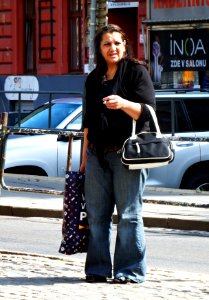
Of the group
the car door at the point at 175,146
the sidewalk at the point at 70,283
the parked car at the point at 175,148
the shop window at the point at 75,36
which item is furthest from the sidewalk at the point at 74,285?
the shop window at the point at 75,36

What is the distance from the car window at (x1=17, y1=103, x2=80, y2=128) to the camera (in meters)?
16.9

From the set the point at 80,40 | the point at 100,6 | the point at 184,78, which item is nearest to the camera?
the point at 100,6

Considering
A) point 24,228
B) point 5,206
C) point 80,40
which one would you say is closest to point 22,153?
point 5,206

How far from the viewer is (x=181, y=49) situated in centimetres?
2822

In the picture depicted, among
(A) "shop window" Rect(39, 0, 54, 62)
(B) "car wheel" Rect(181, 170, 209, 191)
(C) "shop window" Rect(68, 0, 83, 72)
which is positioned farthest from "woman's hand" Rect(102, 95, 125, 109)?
(A) "shop window" Rect(39, 0, 54, 62)

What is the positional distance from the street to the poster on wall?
48.7 feet

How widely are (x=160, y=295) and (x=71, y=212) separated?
96 centimetres

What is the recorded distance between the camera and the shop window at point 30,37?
115 ft

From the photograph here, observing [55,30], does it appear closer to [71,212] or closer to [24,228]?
[24,228]

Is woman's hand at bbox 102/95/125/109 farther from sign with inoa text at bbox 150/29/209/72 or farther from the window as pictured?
sign with inoa text at bbox 150/29/209/72

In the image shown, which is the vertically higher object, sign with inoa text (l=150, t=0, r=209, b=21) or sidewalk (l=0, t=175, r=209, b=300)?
sign with inoa text (l=150, t=0, r=209, b=21)

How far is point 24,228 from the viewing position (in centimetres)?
1265

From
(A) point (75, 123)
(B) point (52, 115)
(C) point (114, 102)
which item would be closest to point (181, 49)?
(B) point (52, 115)

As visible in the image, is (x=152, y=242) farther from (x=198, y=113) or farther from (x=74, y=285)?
(x=198, y=113)
